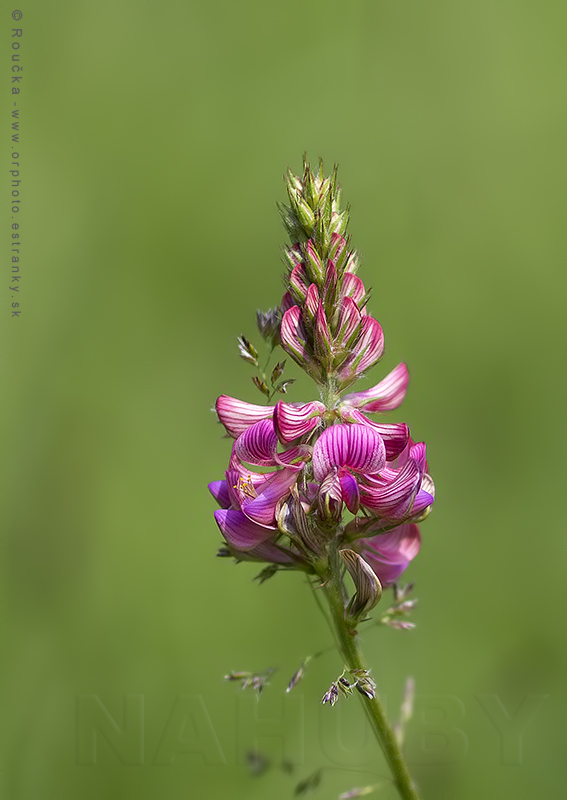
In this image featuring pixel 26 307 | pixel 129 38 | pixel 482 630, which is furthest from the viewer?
pixel 129 38

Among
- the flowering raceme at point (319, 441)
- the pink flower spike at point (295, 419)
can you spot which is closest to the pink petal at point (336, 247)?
the flowering raceme at point (319, 441)

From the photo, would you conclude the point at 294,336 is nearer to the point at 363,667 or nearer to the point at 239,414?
the point at 239,414

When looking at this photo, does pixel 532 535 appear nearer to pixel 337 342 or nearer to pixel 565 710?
pixel 565 710

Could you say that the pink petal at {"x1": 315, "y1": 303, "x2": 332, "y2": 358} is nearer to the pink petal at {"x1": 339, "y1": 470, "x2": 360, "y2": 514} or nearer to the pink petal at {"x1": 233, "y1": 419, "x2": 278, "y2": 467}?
the pink petal at {"x1": 233, "y1": 419, "x2": 278, "y2": 467}

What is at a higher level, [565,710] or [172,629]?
[172,629]

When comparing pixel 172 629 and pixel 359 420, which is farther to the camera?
pixel 172 629

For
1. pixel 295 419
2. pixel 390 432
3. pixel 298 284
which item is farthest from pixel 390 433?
pixel 298 284

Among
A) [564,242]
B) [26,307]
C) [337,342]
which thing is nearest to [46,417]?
[26,307]
